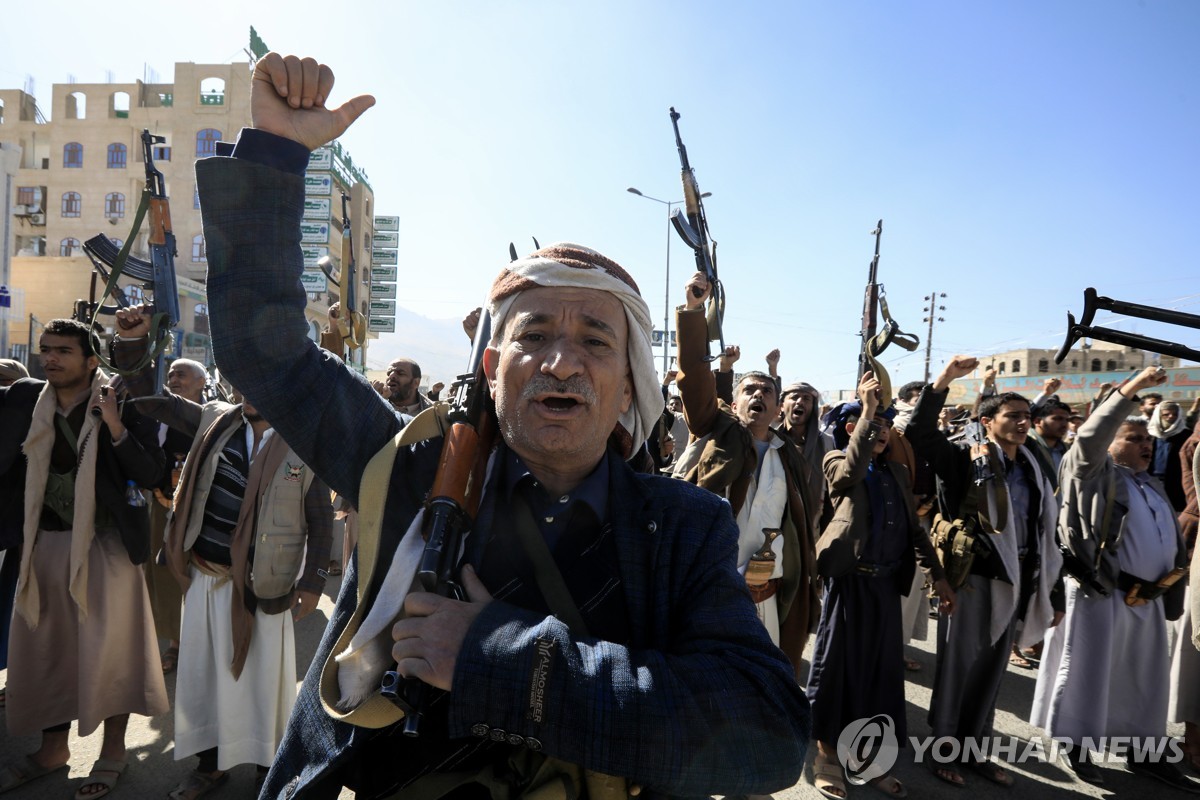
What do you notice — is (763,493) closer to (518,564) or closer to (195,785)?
(518,564)

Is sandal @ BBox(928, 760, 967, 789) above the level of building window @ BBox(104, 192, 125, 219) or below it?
below

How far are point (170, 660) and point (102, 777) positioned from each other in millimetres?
1800

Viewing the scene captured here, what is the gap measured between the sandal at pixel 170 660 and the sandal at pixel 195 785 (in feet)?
5.57

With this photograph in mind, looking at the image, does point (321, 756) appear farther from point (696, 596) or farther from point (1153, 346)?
point (1153, 346)

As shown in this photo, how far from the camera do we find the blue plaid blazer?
1.04 meters

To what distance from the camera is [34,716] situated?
3.56 meters

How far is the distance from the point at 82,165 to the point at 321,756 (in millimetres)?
50014

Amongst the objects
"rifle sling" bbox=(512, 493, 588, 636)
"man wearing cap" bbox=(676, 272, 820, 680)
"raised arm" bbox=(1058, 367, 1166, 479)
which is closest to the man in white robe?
"raised arm" bbox=(1058, 367, 1166, 479)

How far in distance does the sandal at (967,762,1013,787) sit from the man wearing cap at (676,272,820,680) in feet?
4.01

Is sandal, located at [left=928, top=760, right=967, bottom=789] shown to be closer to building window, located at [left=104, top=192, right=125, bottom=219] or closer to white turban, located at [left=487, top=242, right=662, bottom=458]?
white turban, located at [left=487, top=242, right=662, bottom=458]

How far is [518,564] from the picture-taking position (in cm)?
134

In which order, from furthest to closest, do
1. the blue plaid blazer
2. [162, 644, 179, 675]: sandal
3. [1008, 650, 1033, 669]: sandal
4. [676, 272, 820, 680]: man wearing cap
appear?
1. [1008, 650, 1033, 669]: sandal
2. [162, 644, 179, 675]: sandal
3. [676, 272, 820, 680]: man wearing cap
4. the blue plaid blazer

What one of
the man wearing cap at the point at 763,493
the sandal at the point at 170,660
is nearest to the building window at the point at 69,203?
the sandal at the point at 170,660

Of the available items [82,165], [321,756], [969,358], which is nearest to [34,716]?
[321,756]
